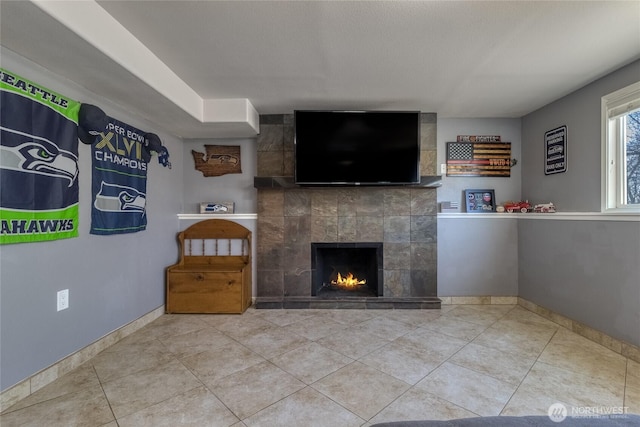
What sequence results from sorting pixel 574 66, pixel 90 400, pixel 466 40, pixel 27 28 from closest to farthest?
pixel 27 28
pixel 90 400
pixel 466 40
pixel 574 66

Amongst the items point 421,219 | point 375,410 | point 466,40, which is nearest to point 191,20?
point 466,40

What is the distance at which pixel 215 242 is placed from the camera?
3311 mm

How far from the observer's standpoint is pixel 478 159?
3283mm

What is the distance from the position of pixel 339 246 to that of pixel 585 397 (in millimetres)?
2236

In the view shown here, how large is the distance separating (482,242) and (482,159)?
1.03m

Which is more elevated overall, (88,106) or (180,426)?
(88,106)

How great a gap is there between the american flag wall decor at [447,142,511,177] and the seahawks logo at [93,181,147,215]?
3527 millimetres

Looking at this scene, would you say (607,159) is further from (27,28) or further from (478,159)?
(27,28)

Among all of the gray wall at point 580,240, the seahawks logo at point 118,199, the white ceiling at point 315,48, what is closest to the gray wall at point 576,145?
the gray wall at point 580,240

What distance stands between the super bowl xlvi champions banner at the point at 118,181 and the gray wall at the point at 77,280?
0.07m

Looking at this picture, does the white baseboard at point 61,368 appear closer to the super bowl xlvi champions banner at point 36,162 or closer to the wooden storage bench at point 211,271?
the wooden storage bench at point 211,271

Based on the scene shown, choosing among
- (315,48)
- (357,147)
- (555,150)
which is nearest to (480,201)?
(555,150)
